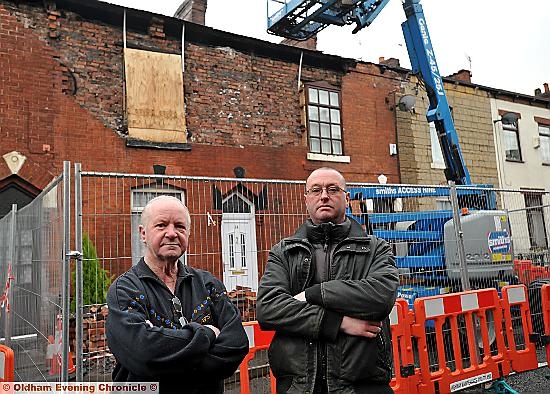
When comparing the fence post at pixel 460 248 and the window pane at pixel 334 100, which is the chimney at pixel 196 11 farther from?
the fence post at pixel 460 248

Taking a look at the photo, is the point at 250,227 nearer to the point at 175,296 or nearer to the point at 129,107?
the point at 175,296

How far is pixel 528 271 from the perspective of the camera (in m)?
9.11

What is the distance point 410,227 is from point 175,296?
5796 mm

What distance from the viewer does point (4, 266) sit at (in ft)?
21.7

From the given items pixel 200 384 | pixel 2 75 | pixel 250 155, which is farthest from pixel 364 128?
pixel 200 384

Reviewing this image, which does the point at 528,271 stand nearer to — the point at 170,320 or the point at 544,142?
the point at 170,320

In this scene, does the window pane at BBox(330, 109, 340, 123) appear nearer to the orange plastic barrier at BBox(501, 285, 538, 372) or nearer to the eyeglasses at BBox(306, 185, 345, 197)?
the orange plastic barrier at BBox(501, 285, 538, 372)

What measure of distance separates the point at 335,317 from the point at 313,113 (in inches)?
450

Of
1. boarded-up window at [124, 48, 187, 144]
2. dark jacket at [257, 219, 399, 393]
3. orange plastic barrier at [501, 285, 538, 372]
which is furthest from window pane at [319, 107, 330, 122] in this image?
dark jacket at [257, 219, 399, 393]

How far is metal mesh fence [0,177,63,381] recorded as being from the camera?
4.15 metres

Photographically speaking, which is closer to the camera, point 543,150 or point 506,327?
point 506,327

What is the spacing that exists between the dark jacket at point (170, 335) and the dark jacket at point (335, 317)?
0.29 metres

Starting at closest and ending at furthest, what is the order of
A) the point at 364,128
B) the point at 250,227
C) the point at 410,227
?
the point at 250,227 → the point at 410,227 → the point at 364,128

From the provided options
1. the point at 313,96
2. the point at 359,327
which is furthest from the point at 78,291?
the point at 313,96
